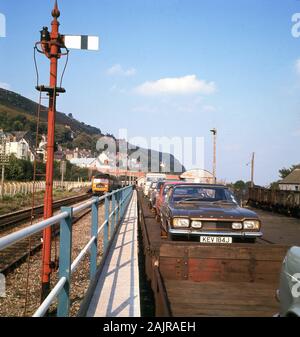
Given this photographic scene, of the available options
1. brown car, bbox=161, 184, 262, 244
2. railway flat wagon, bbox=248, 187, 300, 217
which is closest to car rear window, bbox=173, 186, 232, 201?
brown car, bbox=161, 184, 262, 244

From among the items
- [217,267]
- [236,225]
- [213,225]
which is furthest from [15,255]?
[217,267]

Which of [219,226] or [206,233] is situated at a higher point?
[219,226]

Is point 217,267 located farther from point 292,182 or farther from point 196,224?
point 292,182

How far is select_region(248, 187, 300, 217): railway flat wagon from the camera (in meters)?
19.8

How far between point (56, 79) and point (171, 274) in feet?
13.0

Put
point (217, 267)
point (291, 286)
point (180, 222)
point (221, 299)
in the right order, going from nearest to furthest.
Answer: point (291, 286), point (221, 299), point (217, 267), point (180, 222)

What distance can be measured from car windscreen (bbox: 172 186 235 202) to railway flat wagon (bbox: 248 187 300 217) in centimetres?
1134

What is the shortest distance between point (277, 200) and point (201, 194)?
1404 centimetres

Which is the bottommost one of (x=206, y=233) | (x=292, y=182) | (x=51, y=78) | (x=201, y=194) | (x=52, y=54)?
(x=206, y=233)

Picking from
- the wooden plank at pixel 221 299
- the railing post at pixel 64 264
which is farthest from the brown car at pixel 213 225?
the railing post at pixel 64 264

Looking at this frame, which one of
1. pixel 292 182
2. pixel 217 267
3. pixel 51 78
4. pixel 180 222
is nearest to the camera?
pixel 217 267

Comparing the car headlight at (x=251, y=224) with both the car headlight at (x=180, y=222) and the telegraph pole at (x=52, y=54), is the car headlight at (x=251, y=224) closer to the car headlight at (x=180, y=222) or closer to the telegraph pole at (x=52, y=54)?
the car headlight at (x=180, y=222)

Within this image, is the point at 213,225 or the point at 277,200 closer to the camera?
the point at 213,225

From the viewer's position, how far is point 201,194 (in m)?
9.41
